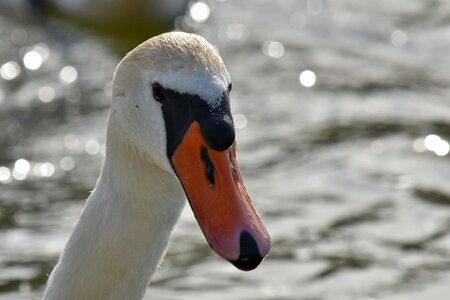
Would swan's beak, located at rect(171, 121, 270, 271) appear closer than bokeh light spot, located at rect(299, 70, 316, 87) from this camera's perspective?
Yes

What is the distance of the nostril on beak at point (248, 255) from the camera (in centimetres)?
434

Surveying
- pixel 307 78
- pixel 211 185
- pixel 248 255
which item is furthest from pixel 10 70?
pixel 248 255

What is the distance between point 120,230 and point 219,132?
63 cm

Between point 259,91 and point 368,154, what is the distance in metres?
1.34

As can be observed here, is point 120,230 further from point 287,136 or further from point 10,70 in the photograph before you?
point 10,70

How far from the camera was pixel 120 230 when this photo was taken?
16.2ft

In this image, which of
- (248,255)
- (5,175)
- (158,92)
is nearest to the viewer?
(248,255)

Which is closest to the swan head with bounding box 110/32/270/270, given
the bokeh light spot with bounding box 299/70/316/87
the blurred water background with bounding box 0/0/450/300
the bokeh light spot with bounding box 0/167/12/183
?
the blurred water background with bounding box 0/0/450/300

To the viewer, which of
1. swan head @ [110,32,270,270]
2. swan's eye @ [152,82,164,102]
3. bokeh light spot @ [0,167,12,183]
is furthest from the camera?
bokeh light spot @ [0,167,12,183]

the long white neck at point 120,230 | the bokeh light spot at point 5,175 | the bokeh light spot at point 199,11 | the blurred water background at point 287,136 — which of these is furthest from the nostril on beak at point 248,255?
the bokeh light spot at point 199,11

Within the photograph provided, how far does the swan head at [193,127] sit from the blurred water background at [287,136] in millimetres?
2654

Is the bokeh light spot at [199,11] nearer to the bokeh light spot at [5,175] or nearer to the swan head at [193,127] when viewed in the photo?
the bokeh light spot at [5,175]

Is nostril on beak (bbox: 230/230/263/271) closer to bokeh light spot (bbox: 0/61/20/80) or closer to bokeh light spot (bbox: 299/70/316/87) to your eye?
bokeh light spot (bbox: 299/70/316/87)

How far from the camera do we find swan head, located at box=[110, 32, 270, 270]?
4.51 metres
